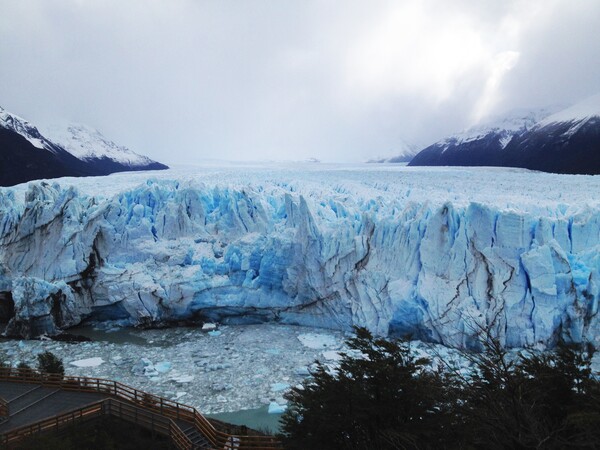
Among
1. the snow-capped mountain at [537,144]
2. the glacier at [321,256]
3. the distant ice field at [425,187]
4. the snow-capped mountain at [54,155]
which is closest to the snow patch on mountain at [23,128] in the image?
the snow-capped mountain at [54,155]

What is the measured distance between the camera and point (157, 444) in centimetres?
601

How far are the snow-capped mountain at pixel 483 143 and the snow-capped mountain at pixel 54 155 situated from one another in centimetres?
2036

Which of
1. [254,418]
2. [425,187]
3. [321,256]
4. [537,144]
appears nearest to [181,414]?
[254,418]

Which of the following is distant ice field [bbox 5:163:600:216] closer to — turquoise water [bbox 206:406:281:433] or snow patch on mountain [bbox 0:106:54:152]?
turquoise water [bbox 206:406:281:433]

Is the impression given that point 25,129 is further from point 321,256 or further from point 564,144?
point 564,144

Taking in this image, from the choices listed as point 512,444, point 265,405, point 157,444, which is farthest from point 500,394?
point 265,405

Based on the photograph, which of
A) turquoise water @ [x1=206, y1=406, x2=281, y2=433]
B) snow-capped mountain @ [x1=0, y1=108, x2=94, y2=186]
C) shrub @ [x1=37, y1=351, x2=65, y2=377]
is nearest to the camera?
turquoise water @ [x1=206, y1=406, x2=281, y2=433]

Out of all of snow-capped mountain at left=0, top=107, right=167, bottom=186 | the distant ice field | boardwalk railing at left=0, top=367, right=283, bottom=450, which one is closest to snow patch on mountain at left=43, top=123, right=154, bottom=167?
snow-capped mountain at left=0, top=107, right=167, bottom=186

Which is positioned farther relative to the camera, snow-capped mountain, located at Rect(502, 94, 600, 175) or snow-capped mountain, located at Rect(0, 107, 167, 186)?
snow-capped mountain, located at Rect(0, 107, 167, 186)

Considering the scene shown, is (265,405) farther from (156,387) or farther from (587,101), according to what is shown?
(587,101)

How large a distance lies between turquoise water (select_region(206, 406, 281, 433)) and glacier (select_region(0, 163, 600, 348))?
4.27 m

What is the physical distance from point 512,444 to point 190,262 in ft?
37.3

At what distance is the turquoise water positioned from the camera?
784 cm

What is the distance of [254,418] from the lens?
811cm
